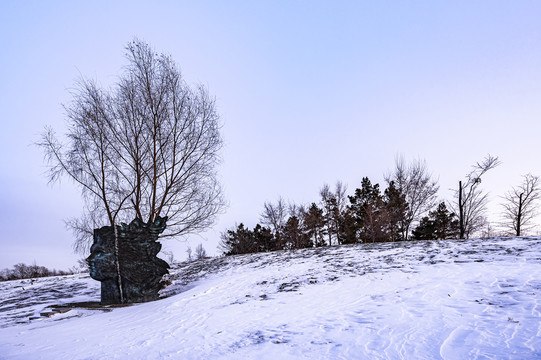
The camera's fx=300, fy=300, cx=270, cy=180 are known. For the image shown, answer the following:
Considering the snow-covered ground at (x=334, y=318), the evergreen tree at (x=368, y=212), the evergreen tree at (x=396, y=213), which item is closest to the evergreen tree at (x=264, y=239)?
the evergreen tree at (x=368, y=212)

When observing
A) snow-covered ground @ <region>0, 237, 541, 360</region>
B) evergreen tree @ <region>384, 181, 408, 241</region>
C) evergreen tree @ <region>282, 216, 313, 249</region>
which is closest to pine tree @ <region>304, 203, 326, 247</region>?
evergreen tree @ <region>282, 216, 313, 249</region>

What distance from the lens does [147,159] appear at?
12.1 meters

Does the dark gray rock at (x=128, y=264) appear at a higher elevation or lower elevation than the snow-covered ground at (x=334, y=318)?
higher

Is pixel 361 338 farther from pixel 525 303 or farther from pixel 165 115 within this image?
pixel 165 115

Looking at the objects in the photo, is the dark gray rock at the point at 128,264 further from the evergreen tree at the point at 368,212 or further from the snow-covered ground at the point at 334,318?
the evergreen tree at the point at 368,212

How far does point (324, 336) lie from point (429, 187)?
Result: 28.3 m

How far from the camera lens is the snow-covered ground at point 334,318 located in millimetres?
3773

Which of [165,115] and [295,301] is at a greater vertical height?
[165,115]

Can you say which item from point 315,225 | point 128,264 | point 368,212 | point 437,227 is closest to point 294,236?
point 315,225

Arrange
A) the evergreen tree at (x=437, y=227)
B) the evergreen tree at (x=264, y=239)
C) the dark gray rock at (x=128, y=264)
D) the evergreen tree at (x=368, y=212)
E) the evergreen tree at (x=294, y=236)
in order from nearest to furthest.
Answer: the dark gray rock at (x=128, y=264), the evergreen tree at (x=368, y=212), the evergreen tree at (x=437, y=227), the evergreen tree at (x=294, y=236), the evergreen tree at (x=264, y=239)

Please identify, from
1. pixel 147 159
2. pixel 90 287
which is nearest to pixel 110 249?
pixel 147 159

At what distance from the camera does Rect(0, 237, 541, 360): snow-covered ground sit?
3.77 m

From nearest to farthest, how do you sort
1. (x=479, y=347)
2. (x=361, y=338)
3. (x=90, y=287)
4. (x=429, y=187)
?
1. (x=479, y=347)
2. (x=361, y=338)
3. (x=90, y=287)
4. (x=429, y=187)

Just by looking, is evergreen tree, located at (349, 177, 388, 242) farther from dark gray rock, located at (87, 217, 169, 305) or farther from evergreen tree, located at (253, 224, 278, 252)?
dark gray rock, located at (87, 217, 169, 305)
